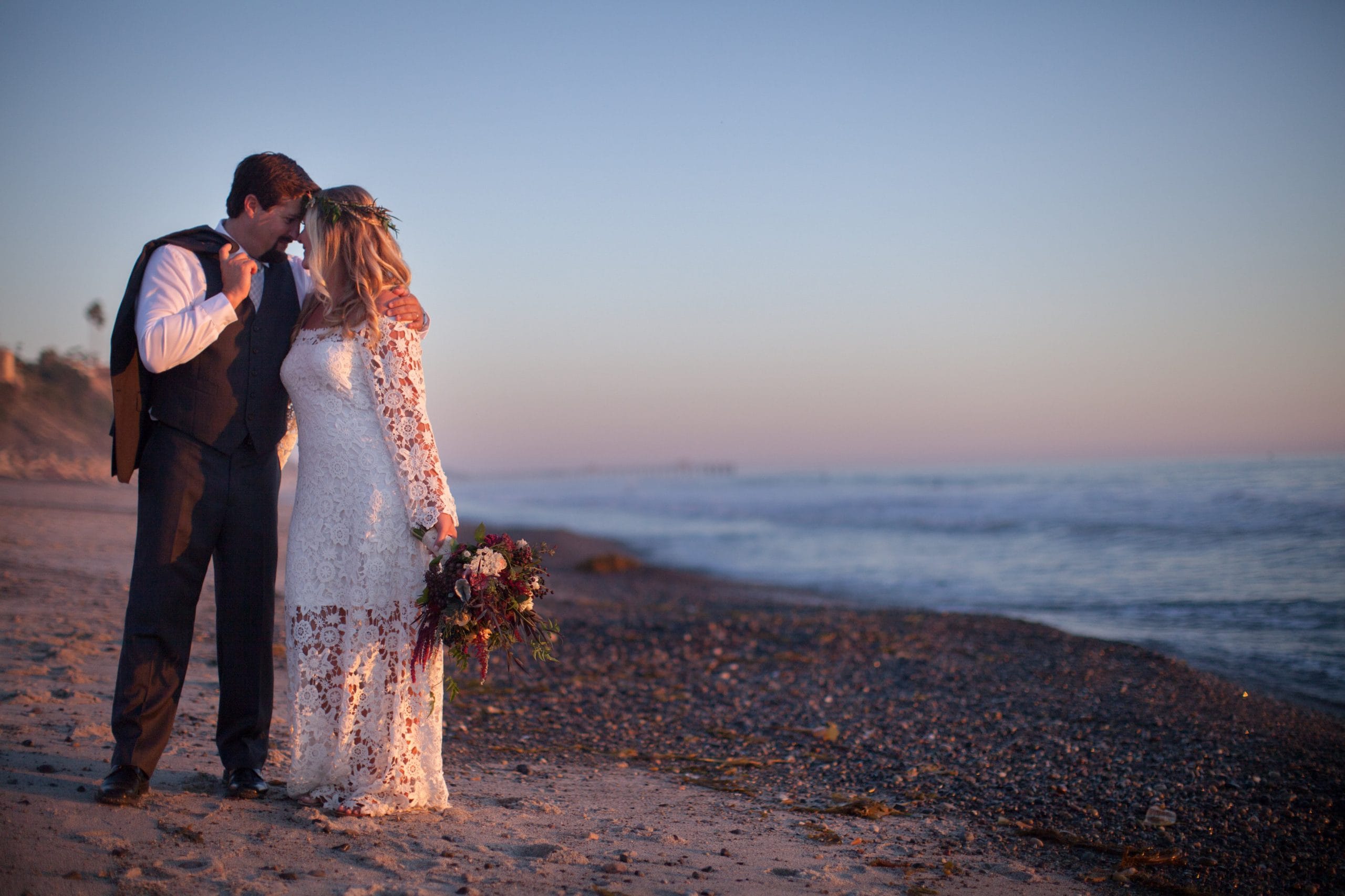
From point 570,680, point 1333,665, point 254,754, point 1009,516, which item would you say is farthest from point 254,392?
point 1009,516

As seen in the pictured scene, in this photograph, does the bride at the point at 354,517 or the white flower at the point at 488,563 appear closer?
the white flower at the point at 488,563

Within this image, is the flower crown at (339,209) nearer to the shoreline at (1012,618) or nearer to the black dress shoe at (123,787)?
the black dress shoe at (123,787)

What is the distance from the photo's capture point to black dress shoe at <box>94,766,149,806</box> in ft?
10.1

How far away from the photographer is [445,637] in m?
3.13

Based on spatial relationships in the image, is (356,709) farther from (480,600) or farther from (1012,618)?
(1012,618)

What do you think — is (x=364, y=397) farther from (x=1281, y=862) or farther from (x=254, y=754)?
(x=1281, y=862)

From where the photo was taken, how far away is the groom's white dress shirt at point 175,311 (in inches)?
117

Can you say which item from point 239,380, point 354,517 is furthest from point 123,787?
point 239,380

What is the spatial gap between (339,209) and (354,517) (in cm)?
115

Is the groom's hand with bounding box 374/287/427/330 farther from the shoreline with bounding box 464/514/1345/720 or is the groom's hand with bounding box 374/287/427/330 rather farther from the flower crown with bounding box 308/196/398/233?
the shoreline with bounding box 464/514/1345/720

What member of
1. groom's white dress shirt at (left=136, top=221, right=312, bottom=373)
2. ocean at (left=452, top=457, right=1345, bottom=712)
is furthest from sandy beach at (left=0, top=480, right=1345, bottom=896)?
ocean at (left=452, top=457, right=1345, bottom=712)

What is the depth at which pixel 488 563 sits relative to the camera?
10.2 ft

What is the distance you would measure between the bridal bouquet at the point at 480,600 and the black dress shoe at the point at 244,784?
2.50 feet

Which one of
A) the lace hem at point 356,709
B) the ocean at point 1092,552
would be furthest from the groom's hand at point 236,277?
the ocean at point 1092,552
